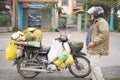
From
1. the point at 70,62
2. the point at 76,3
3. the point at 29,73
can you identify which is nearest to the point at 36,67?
the point at 29,73

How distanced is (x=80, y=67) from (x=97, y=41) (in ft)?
5.45

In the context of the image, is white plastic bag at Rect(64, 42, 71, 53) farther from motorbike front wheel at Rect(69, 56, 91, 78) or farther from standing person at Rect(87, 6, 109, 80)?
standing person at Rect(87, 6, 109, 80)

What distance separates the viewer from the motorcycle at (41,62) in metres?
9.32

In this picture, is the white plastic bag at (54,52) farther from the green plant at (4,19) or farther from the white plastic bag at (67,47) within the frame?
the green plant at (4,19)

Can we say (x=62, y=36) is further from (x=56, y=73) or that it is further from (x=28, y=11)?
(x=28, y=11)

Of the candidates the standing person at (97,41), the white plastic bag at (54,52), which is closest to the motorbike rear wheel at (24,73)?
the white plastic bag at (54,52)

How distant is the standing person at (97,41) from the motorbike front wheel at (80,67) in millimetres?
1223

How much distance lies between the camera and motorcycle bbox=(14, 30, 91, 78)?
30.6 ft

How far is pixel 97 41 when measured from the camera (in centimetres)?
803

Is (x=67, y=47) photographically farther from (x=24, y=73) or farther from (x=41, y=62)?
(x=24, y=73)

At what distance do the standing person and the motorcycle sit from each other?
119 centimetres

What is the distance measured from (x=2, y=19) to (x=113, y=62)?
2624 centimetres

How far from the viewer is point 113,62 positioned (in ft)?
42.4

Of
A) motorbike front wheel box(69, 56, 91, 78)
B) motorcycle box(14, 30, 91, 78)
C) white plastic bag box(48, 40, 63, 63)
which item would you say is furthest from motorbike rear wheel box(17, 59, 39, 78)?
motorbike front wheel box(69, 56, 91, 78)
